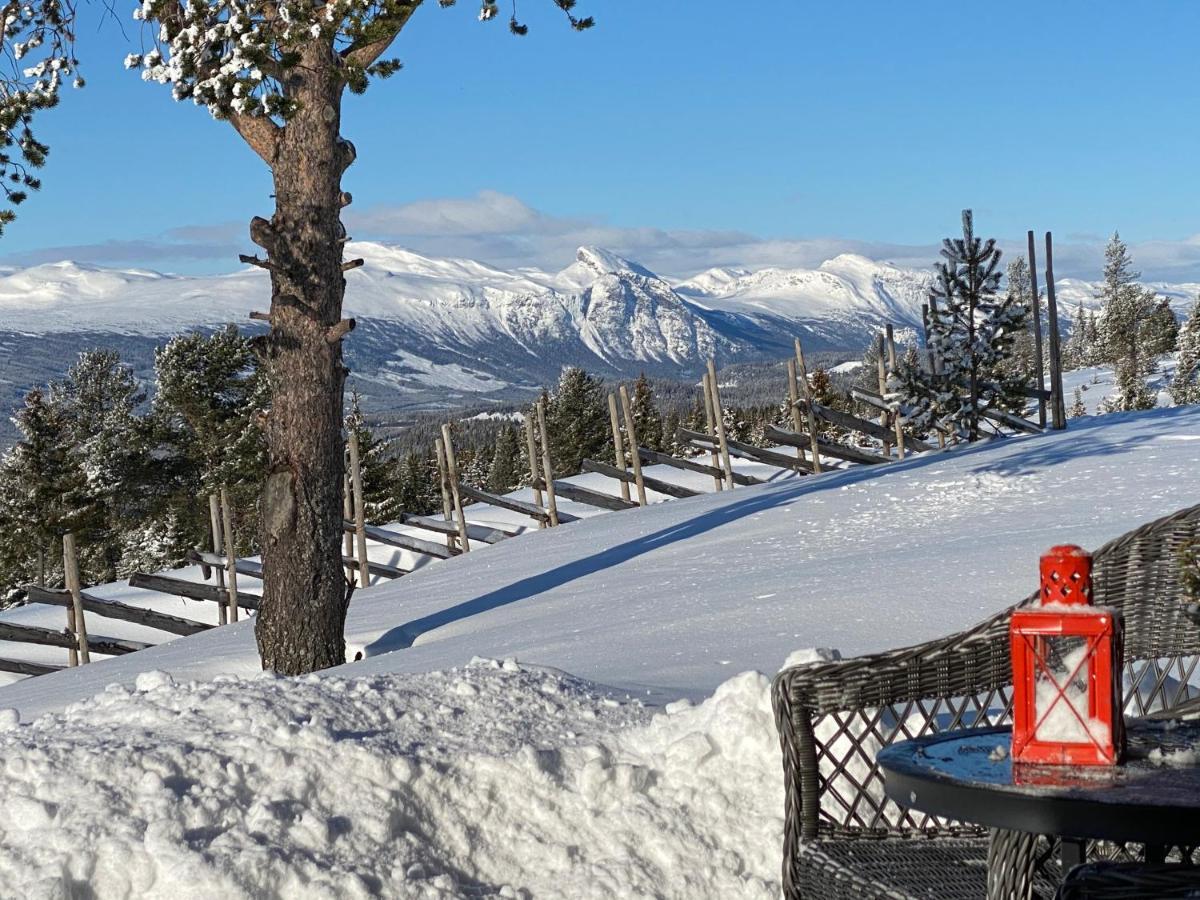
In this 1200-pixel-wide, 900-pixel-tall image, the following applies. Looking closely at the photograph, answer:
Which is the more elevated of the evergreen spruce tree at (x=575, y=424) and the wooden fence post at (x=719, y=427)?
the wooden fence post at (x=719, y=427)

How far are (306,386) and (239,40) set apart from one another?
2.05m

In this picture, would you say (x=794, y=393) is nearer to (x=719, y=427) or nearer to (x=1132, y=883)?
(x=719, y=427)

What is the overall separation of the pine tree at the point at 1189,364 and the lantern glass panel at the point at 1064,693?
45650 millimetres

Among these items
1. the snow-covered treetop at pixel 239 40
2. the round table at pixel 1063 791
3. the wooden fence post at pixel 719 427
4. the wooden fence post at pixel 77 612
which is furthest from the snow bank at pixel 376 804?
the wooden fence post at pixel 719 427

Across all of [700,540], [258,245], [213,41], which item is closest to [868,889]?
A: [213,41]

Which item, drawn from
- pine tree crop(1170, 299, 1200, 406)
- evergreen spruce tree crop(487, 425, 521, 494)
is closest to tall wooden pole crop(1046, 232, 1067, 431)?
pine tree crop(1170, 299, 1200, 406)

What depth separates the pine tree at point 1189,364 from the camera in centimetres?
4406

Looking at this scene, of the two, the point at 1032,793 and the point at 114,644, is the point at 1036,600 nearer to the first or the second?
the point at 1032,793

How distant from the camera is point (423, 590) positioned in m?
11.0

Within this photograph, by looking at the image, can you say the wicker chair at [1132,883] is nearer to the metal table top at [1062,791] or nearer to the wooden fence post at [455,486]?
the metal table top at [1062,791]

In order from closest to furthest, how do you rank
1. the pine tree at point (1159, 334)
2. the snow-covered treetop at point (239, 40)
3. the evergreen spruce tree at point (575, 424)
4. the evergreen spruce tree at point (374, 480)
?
the snow-covered treetop at point (239, 40) → the evergreen spruce tree at point (374, 480) → the evergreen spruce tree at point (575, 424) → the pine tree at point (1159, 334)

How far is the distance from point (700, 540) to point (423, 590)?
2.43 meters

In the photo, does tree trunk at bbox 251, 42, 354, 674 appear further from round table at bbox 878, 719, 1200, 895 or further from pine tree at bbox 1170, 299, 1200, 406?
pine tree at bbox 1170, 299, 1200, 406

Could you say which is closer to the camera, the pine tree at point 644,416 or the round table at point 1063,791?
the round table at point 1063,791
